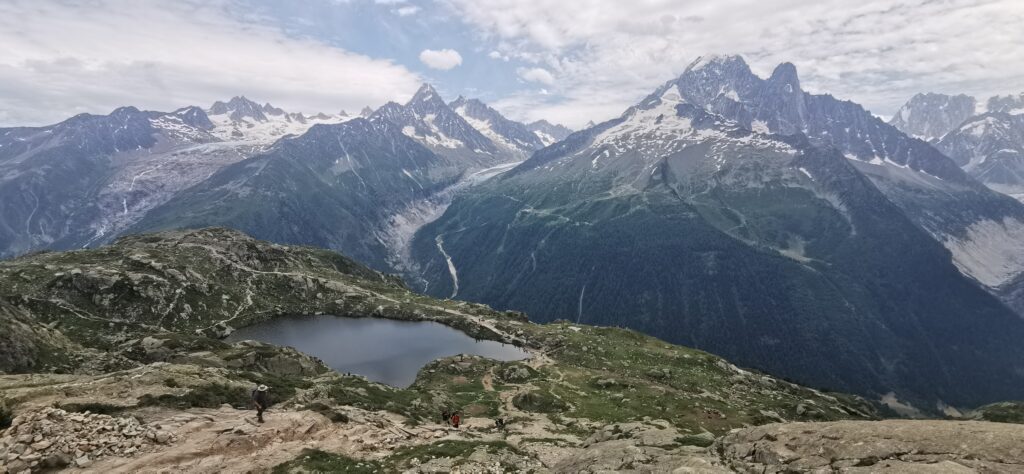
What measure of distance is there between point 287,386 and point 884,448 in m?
57.3

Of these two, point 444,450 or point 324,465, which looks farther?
point 444,450

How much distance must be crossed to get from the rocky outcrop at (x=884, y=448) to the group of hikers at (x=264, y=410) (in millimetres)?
31625

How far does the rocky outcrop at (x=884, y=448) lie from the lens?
1024 inches

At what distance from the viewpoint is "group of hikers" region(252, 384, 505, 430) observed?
4331 centimetres

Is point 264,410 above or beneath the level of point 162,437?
beneath

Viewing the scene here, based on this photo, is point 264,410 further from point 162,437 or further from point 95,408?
point 95,408

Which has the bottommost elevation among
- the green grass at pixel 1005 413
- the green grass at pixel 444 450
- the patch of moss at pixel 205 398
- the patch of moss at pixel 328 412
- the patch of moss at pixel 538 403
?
the green grass at pixel 1005 413

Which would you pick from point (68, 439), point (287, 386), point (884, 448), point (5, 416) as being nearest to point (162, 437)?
point (68, 439)

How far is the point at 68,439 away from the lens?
1313 inches

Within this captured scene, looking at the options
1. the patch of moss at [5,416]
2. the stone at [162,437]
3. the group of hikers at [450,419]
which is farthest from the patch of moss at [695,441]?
the patch of moss at [5,416]

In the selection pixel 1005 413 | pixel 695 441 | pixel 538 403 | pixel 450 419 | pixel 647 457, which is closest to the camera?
pixel 647 457

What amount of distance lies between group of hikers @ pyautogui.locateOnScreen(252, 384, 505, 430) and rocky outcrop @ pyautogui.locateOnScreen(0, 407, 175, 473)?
6.93m

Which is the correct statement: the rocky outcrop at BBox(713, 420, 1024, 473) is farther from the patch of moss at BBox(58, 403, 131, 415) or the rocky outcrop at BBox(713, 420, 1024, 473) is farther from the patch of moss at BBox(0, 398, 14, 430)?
the patch of moss at BBox(0, 398, 14, 430)

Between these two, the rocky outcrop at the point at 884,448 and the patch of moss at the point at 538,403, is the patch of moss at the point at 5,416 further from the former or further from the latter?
the patch of moss at the point at 538,403
